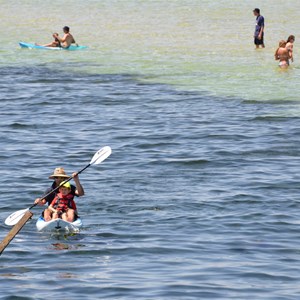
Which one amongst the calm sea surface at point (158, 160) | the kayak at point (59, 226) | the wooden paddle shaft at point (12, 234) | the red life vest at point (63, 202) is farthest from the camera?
the red life vest at point (63, 202)

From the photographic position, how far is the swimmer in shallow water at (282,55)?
1633 inches

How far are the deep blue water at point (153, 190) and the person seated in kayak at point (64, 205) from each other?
47 cm

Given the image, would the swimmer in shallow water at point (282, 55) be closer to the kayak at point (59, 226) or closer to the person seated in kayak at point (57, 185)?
the person seated in kayak at point (57, 185)

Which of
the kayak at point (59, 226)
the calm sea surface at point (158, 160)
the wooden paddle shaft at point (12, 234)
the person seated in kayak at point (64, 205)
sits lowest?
the calm sea surface at point (158, 160)

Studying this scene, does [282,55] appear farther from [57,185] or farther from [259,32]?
[57,185]

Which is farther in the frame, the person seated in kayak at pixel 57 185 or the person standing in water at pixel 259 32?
the person standing in water at pixel 259 32

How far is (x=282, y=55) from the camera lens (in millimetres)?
41781

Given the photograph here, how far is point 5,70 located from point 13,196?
21589 millimetres

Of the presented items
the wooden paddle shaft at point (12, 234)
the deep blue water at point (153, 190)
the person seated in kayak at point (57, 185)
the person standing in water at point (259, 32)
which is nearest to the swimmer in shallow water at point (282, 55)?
the deep blue water at point (153, 190)

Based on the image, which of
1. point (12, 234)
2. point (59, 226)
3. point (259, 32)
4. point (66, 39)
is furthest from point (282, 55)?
point (12, 234)

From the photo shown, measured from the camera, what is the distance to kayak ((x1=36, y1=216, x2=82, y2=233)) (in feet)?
68.5

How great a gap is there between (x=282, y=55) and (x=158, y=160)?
14.6 m

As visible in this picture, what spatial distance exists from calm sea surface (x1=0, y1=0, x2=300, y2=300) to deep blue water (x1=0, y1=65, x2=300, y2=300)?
40 millimetres

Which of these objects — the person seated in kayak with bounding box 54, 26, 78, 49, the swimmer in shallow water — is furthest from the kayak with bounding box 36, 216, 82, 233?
the person seated in kayak with bounding box 54, 26, 78, 49
